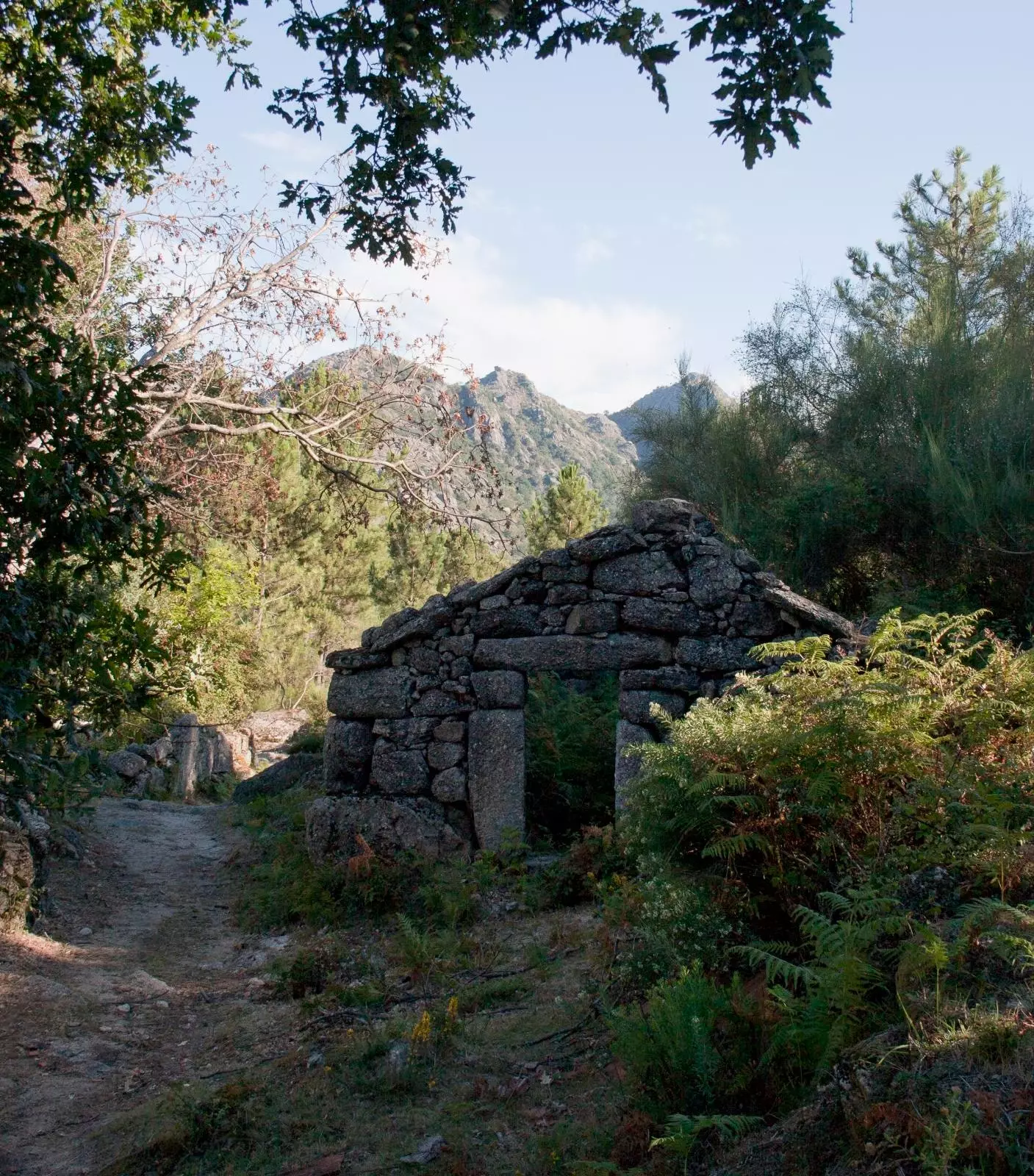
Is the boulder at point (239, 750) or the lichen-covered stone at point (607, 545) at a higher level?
the lichen-covered stone at point (607, 545)

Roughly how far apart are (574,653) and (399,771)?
1.84 m

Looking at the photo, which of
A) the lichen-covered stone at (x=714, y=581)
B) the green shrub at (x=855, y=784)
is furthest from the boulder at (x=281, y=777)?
the green shrub at (x=855, y=784)

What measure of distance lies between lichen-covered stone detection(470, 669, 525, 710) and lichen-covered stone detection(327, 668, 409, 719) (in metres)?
0.67

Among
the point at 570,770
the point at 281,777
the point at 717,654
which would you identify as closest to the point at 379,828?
the point at 570,770

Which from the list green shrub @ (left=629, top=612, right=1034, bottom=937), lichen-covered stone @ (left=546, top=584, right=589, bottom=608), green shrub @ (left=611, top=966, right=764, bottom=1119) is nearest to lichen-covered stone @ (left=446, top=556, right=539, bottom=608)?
lichen-covered stone @ (left=546, top=584, right=589, bottom=608)

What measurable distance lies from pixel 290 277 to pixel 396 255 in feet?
22.3

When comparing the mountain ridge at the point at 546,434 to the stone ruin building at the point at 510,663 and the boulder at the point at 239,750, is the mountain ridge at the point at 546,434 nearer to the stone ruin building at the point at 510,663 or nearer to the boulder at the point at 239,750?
the boulder at the point at 239,750

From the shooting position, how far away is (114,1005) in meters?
6.47

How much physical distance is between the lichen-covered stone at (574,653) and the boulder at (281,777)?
5.71 meters

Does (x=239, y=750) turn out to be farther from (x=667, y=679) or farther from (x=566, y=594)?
(x=667, y=679)

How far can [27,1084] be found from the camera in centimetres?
525

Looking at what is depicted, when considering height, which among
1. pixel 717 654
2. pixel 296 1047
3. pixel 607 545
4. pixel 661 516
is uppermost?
pixel 661 516

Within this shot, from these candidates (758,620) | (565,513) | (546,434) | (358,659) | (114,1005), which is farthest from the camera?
(546,434)

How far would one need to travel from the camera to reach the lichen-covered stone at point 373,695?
29.2 ft
